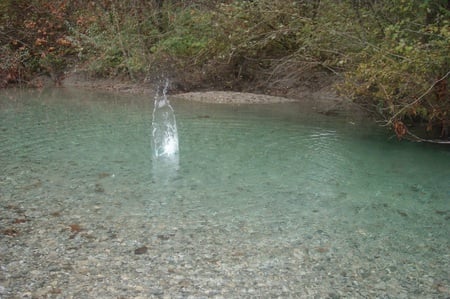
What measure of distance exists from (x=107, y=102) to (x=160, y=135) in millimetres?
4654

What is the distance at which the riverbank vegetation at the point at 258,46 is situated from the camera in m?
7.39

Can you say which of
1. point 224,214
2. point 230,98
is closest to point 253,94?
point 230,98

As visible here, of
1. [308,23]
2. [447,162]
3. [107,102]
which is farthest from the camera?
[107,102]

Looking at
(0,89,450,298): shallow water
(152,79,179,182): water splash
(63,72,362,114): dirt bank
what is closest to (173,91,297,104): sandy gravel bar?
(63,72,362,114): dirt bank

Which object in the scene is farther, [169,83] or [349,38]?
[169,83]

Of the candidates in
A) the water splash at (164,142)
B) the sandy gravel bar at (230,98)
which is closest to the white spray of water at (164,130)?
the water splash at (164,142)

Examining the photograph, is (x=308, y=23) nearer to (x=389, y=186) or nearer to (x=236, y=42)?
(x=236, y=42)

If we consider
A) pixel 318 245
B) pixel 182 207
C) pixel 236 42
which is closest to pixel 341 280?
pixel 318 245

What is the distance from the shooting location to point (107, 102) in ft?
43.4

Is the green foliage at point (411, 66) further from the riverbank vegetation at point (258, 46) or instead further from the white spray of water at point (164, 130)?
the white spray of water at point (164, 130)

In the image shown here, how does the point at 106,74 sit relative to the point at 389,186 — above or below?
above

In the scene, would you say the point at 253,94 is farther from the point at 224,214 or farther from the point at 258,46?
the point at 224,214

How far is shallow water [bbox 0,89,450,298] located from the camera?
3879 mm

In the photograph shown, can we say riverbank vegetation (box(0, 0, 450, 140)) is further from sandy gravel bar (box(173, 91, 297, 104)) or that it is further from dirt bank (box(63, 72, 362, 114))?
sandy gravel bar (box(173, 91, 297, 104))
